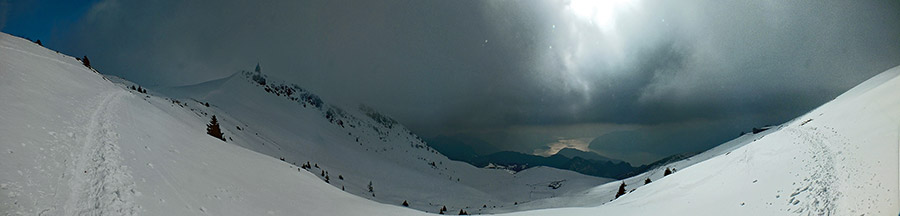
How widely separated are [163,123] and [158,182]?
888cm

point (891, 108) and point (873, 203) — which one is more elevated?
point (891, 108)

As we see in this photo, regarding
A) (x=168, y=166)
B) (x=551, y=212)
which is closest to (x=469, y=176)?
(x=551, y=212)

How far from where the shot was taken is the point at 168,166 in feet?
32.2

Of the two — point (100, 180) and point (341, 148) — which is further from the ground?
point (100, 180)

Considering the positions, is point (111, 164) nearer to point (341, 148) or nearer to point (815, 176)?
point (815, 176)

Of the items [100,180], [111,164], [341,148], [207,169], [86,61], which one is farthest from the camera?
[341,148]

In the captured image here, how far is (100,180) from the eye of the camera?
23.7 ft

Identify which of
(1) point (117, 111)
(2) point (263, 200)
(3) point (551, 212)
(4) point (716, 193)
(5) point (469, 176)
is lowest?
(5) point (469, 176)

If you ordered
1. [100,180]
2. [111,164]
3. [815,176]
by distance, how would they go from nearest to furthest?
[100,180] → [815,176] → [111,164]

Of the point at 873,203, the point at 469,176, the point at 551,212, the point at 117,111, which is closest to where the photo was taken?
the point at 873,203

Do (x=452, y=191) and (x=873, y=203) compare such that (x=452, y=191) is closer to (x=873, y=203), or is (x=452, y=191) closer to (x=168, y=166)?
(x=168, y=166)

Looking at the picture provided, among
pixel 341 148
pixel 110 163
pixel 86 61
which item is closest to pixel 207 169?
pixel 110 163

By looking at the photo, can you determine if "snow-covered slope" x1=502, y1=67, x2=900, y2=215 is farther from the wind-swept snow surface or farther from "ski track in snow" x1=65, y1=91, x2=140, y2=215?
"ski track in snow" x1=65, y1=91, x2=140, y2=215

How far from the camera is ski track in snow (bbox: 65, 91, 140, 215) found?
20.7 ft
